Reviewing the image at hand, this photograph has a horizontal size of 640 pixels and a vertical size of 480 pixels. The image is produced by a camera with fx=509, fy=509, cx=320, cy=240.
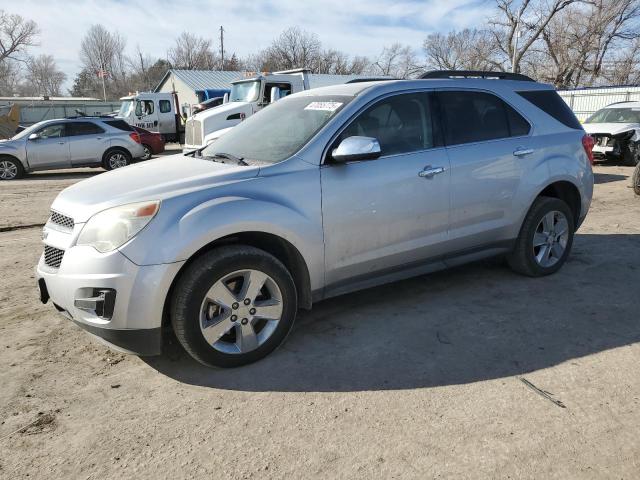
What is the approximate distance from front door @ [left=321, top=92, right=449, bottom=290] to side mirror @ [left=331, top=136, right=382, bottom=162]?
0.33ft

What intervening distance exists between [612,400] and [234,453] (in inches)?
85.1

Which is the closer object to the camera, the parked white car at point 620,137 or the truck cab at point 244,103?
the parked white car at point 620,137

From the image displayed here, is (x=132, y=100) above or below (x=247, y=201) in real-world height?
above

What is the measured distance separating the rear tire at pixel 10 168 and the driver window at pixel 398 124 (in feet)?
44.9

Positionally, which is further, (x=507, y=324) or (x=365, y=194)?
(x=507, y=324)

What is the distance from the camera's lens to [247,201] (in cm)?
326

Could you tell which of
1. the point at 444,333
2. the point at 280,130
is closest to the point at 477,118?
the point at 280,130

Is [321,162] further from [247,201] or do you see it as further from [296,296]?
[296,296]

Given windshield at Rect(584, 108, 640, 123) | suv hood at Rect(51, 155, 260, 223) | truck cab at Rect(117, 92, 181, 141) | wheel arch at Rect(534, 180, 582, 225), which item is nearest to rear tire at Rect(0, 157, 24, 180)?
truck cab at Rect(117, 92, 181, 141)

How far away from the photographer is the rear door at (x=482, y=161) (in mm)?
4207

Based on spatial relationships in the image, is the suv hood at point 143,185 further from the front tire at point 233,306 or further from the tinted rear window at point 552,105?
the tinted rear window at point 552,105

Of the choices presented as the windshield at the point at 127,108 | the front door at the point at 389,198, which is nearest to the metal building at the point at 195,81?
the windshield at the point at 127,108

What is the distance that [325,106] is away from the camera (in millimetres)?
3977

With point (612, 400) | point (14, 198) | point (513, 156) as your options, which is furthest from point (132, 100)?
point (612, 400)
